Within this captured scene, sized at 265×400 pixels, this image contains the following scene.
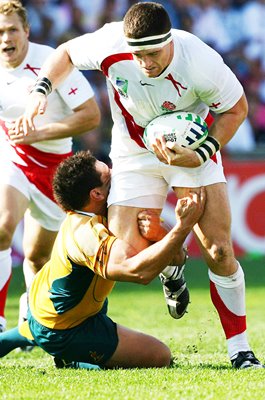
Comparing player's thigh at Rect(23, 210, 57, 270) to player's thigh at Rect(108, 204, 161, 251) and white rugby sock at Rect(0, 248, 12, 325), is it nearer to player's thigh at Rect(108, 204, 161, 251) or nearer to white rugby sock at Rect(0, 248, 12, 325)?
white rugby sock at Rect(0, 248, 12, 325)

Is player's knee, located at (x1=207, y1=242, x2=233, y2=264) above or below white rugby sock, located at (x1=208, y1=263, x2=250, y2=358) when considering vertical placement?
above

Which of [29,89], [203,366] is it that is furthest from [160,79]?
[29,89]

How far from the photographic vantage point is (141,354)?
20.3ft

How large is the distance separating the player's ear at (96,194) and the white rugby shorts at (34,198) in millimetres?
1698

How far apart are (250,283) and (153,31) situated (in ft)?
21.0

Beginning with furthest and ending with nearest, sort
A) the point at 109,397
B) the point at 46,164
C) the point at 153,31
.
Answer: the point at 46,164
the point at 153,31
the point at 109,397

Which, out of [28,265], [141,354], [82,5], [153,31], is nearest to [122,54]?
[153,31]

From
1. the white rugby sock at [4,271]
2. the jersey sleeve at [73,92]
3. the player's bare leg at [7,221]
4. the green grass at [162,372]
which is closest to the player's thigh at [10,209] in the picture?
the player's bare leg at [7,221]

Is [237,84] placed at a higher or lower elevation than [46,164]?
higher

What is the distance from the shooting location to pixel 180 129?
584 centimetres

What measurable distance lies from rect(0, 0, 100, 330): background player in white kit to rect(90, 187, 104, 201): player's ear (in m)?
1.61

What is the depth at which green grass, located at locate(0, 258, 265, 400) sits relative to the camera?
521 cm

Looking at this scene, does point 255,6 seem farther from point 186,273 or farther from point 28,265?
point 28,265

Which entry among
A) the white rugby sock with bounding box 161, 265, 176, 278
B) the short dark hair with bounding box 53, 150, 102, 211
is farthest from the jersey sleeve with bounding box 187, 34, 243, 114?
the white rugby sock with bounding box 161, 265, 176, 278
